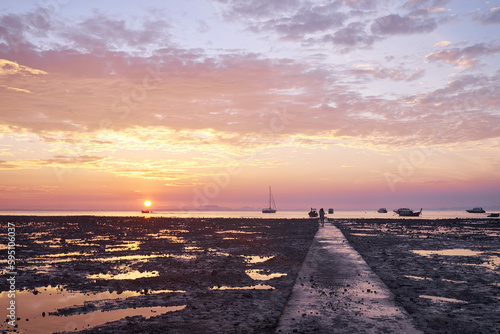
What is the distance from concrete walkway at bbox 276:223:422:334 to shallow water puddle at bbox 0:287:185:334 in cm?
348

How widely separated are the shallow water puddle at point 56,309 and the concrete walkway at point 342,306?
348cm

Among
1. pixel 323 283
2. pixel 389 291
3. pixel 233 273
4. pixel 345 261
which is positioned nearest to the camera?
pixel 389 291

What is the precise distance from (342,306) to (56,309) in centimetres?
751

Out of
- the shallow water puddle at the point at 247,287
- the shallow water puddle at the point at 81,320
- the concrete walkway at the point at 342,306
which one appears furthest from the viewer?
the shallow water puddle at the point at 247,287

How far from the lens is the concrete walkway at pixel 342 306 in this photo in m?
7.76

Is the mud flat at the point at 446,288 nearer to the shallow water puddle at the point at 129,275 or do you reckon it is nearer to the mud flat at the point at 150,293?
the mud flat at the point at 150,293

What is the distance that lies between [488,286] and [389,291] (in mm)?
4332

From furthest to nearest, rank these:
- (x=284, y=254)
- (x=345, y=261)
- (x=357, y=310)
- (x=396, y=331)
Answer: (x=284, y=254) → (x=345, y=261) → (x=357, y=310) → (x=396, y=331)

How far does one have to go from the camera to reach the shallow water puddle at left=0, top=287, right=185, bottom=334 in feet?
28.1

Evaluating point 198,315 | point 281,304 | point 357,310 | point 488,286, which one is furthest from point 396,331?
point 488,286

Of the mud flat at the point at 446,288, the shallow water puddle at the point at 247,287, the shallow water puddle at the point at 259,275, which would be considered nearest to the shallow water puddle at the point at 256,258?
the shallow water puddle at the point at 259,275

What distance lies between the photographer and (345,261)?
17406 millimetres

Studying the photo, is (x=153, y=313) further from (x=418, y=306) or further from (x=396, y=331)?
(x=418, y=306)

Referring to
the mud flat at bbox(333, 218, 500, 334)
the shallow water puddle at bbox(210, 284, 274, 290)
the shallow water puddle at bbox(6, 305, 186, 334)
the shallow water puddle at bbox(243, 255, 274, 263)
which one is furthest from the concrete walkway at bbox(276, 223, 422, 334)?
the shallow water puddle at bbox(243, 255, 274, 263)
